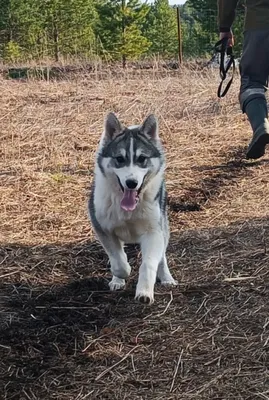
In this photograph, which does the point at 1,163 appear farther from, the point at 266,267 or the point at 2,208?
the point at 266,267

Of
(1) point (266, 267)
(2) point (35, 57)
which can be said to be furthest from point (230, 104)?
(2) point (35, 57)

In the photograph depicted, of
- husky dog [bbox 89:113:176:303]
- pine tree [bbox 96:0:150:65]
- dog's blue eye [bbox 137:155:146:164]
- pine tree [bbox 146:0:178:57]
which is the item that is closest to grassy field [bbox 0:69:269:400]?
husky dog [bbox 89:113:176:303]

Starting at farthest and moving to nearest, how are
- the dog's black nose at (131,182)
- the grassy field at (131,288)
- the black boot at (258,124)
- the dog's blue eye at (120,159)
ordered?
the black boot at (258,124) < the dog's blue eye at (120,159) < the dog's black nose at (131,182) < the grassy field at (131,288)

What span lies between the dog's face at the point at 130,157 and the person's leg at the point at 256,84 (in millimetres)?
777

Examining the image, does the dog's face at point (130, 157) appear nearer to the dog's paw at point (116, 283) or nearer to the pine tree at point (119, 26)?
the dog's paw at point (116, 283)

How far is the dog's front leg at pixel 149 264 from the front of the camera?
3406 mm

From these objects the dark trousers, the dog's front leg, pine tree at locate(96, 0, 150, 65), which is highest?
the dark trousers

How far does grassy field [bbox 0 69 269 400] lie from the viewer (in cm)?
263

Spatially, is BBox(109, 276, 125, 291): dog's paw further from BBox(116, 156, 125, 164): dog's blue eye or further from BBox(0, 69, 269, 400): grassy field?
BBox(116, 156, 125, 164): dog's blue eye

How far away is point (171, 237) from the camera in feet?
15.1

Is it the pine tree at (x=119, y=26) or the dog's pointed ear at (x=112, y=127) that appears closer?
the dog's pointed ear at (x=112, y=127)

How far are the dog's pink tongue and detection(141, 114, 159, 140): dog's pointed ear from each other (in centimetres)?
60

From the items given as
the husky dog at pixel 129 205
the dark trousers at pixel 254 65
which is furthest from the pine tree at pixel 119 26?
the husky dog at pixel 129 205

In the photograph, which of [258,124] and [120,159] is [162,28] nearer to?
[258,124]
